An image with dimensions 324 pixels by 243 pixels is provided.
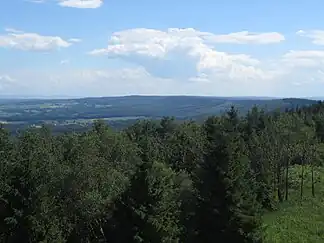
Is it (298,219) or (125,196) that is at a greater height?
(125,196)

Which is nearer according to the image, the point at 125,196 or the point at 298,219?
A: the point at 125,196

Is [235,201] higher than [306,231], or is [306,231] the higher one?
[235,201]

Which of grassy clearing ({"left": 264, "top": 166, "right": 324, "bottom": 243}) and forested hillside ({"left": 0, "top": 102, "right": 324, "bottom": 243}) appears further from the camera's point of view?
grassy clearing ({"left": 264, "top": 166, "right": 324, "bottom": 243})

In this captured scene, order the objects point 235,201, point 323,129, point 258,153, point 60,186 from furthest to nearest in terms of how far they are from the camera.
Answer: point 323,129 → point 258,153 → point 60,186 → point 235,201

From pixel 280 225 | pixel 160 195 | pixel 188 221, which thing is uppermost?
pixel 160 195

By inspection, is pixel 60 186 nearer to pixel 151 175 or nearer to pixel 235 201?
pixel 151 175

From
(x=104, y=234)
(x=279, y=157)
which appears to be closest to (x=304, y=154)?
(x=279, y=157)

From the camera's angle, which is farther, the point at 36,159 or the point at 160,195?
the point at 36,159

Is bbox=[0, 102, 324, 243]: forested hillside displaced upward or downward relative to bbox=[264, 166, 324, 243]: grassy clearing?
upward
